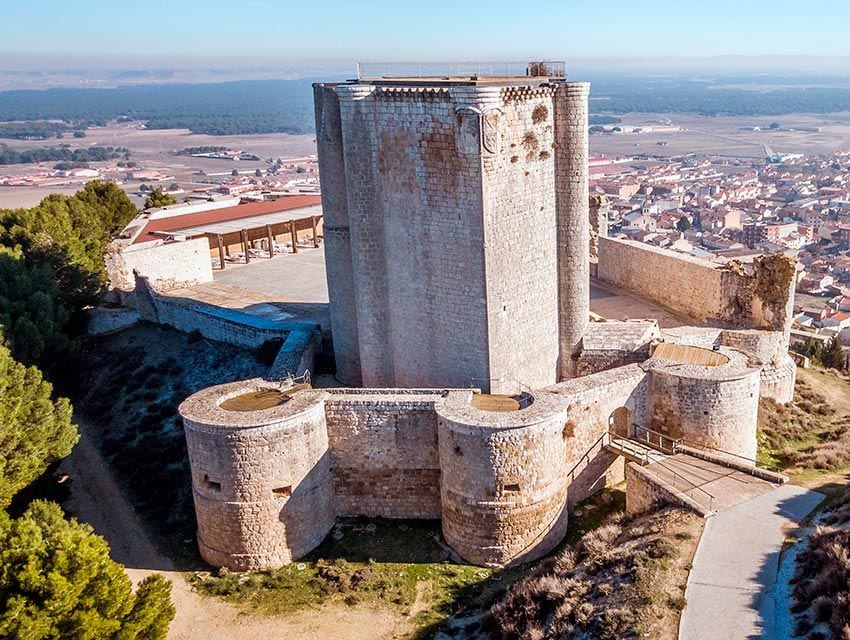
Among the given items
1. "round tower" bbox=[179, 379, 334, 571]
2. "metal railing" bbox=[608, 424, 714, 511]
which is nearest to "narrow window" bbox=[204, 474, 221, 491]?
"round tower" bbox=[179, 379, 334, 571]

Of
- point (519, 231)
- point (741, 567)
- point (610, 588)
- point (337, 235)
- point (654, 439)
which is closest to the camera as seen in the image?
point (610, 588)

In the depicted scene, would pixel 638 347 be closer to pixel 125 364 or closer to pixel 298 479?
pixel 298 479

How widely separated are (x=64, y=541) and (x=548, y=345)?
10242mm

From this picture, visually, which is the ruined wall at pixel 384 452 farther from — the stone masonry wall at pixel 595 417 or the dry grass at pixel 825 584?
the dry grass at pixel 825 584

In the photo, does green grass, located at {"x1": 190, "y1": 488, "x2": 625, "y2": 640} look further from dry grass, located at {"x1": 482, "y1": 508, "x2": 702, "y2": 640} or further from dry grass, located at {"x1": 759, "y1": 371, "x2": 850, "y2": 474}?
dry grass, located at {"x1": 759, "y1": 371, "x2": 850, "y2": 474}

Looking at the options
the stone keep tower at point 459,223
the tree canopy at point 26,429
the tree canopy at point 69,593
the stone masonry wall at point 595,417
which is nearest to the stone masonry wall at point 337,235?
the stone keep tower at point 459,223

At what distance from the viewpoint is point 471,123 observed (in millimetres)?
14250

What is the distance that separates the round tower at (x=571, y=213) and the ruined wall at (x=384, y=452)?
4145 mm

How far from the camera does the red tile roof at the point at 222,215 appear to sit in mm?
31781

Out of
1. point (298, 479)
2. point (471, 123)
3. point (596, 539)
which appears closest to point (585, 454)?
point (596, 539)

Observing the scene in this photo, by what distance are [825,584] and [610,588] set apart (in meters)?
2.81

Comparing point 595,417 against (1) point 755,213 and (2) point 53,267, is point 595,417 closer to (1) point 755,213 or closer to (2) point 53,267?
(2) point 53,267

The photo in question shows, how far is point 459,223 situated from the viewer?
15.1 metres

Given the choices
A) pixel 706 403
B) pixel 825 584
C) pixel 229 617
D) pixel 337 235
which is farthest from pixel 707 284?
pixel 229 617
